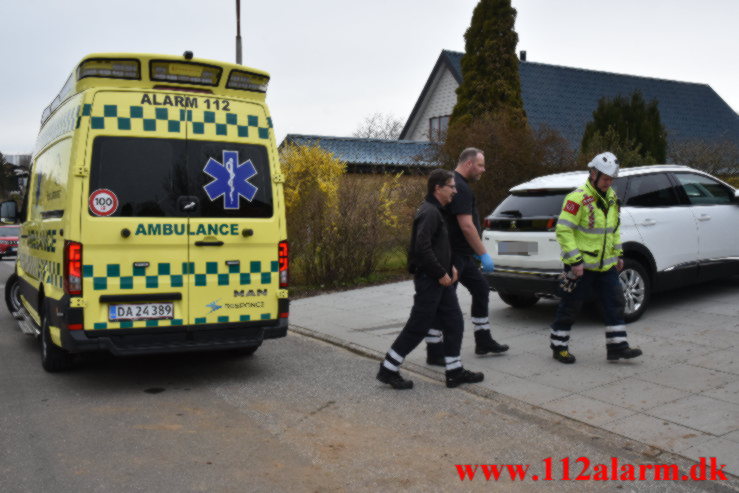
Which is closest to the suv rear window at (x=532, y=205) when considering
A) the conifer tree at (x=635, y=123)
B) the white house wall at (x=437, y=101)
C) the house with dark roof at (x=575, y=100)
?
the conifer tree at (x=635, y=123)

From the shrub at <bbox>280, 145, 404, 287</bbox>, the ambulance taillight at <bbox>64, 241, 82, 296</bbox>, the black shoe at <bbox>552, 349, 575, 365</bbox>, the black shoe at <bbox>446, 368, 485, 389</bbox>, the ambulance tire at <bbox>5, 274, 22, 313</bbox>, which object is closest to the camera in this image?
the ambulance taillight at <bbox>64, 241, 82, 296</bbox>

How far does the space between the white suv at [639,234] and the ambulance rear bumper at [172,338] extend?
2.97m

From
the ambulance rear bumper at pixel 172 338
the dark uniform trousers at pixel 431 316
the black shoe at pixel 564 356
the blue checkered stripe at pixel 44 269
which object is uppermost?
the blue checkered stripe at pixel 44 269

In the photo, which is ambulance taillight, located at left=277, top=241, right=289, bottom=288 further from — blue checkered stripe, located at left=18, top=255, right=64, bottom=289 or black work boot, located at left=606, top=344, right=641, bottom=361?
black work boot, located at left=606, top=344, right=641, bottom=361

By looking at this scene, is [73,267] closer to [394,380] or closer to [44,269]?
[44,269]

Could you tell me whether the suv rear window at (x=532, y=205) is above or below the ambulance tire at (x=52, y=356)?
above

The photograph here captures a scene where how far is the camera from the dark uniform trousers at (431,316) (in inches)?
229

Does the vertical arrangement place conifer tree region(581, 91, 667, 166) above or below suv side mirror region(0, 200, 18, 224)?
above

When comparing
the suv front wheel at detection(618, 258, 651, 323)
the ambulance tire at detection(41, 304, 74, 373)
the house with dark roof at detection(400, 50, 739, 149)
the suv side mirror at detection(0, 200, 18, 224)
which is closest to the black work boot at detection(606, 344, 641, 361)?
the suv front wheel at detection(618, 258, 651, 323)

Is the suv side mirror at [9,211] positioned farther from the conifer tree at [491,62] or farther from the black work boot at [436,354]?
the conifer tree at [491,62]

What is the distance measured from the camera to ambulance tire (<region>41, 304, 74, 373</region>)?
6484mm

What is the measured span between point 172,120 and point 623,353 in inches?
172

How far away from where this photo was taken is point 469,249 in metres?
6.43

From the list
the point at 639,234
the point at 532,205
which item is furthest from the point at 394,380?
the point at 639,234
